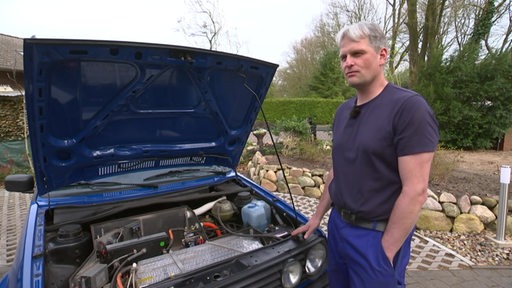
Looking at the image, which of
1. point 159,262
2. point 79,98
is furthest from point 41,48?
point 159,262

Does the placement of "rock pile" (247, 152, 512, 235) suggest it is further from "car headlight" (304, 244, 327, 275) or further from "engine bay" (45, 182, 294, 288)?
"car headlight" (304, 244, 327, 275)

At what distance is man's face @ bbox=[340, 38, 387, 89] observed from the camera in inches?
60.2

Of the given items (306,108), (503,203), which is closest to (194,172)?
(503,203)

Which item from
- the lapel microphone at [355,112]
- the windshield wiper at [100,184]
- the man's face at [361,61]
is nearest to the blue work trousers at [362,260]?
the lapel microphone at [355,112]

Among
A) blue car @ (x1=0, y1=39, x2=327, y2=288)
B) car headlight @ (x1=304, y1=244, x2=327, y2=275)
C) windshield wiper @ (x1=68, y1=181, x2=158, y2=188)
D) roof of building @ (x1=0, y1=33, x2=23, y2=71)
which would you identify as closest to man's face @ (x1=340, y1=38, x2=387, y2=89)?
blue car @ (x1=0, y1=39, x2=327, y2=288)

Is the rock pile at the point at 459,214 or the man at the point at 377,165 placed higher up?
the man at the point at 377,165

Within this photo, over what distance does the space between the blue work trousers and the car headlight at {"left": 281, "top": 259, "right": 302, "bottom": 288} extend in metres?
0.21

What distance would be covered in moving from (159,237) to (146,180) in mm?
671

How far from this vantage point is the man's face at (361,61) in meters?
1.53

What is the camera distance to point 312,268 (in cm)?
190

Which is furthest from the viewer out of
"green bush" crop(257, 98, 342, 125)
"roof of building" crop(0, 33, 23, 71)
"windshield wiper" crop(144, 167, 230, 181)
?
"green bush" crop(257, 98, 342, 125)

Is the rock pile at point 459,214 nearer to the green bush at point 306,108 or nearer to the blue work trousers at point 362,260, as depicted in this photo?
the blue work trousers at point 362,260

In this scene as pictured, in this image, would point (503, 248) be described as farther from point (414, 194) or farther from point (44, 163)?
point (44, 163)

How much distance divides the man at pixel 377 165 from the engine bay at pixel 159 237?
537 millimetres
